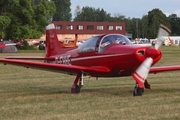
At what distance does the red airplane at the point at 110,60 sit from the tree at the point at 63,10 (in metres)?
151

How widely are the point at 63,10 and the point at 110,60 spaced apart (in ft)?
515

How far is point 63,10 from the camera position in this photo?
16700cm

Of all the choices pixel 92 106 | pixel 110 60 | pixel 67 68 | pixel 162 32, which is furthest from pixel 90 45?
pixel 92 106

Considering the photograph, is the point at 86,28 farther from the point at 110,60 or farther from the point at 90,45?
the point at 110,60

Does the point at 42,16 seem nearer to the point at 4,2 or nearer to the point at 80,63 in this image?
the point at 4,2

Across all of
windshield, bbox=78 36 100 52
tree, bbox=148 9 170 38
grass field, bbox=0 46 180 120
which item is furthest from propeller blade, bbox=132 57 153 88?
tree, bbox=148 9 170 38

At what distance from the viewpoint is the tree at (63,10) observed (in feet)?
533

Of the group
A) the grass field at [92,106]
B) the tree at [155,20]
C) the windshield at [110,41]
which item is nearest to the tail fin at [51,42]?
the windshield at [110,41]

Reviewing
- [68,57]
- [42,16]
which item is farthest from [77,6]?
[68,57]

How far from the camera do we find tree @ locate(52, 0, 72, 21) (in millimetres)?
162500

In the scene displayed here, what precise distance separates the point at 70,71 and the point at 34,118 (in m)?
4.44

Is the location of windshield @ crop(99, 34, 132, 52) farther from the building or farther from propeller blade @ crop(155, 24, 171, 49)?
the building

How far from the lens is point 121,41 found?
38.7ft

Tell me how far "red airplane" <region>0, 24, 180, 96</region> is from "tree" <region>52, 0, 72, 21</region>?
151 meters
